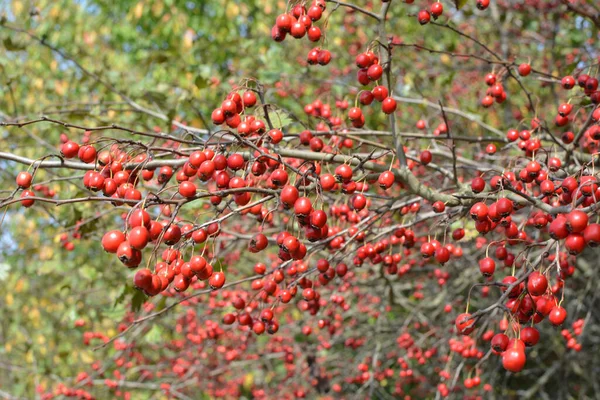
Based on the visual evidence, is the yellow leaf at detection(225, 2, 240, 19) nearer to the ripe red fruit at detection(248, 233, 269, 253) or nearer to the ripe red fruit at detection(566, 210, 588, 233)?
the ripe red fruit at detection(248, 233, 269, 253)

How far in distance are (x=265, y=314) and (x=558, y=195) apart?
1505 millimetres

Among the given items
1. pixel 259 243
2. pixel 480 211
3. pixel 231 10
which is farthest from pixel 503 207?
pixel 231 10

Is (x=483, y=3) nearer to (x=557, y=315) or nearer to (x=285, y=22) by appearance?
(x=285, y=22)

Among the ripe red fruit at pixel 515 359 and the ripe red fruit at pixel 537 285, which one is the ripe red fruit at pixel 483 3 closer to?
the ripe red fruit at pixel 537 285

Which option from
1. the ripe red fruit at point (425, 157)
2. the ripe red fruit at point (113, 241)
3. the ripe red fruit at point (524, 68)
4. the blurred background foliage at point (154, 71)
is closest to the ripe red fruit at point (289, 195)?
the ripe red fruit at point (113, 241)

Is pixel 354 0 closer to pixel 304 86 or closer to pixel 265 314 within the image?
pixel 304 86

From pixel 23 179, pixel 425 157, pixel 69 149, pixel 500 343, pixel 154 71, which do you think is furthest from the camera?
pixel 154 71

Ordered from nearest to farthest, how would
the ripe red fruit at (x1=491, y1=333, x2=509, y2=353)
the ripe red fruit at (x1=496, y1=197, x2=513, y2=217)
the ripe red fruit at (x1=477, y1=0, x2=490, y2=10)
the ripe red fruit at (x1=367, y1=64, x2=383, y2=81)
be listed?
the ripe red fruit at (x1=491, y1=333, x2=509, y2=353)
the ripe red fruit at (x1=496, y1=197, x2=513, y2=217)
the ripe red fruit at (x1=367, y1=64, x2=383, y2=81)
the ripe red fruit at (x1=477, y1=0, x2=490, y2=10)

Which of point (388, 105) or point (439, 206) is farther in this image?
point (439, 206)

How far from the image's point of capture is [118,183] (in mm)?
2043

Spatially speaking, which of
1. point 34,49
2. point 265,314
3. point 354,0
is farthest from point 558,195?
point 34,49


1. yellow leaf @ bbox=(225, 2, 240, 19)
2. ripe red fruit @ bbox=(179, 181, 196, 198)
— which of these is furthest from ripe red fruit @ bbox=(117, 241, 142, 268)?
yellow leaf @ bbox=(225, 2, 240, 19)

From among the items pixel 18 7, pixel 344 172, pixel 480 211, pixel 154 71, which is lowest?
pixel 480 211

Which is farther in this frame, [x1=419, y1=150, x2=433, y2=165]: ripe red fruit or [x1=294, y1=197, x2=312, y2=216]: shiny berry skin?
[x1=419, y1=150, x2=433, y2=165]: ripe red fruit
